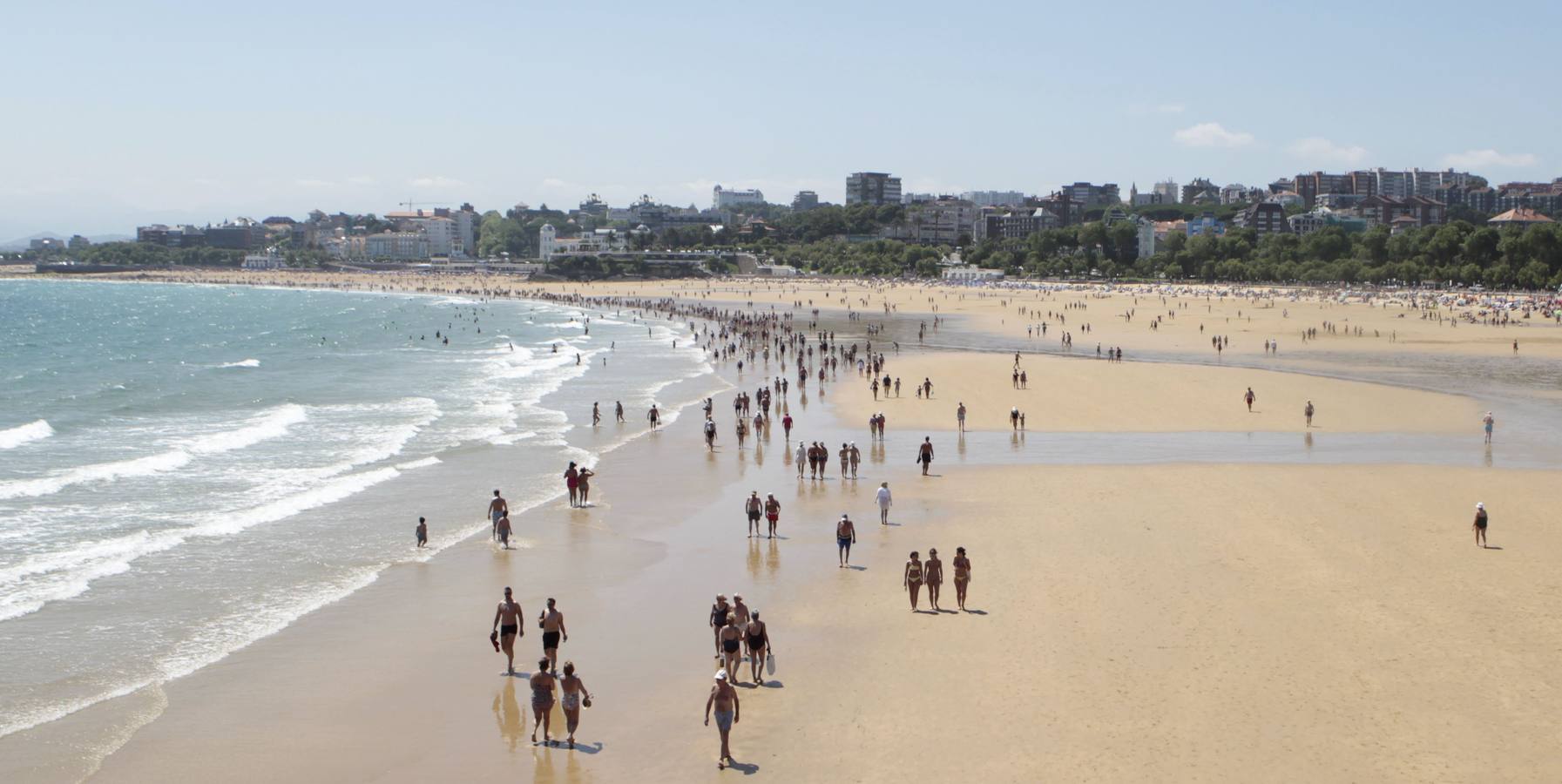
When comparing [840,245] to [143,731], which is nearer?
[143,731]

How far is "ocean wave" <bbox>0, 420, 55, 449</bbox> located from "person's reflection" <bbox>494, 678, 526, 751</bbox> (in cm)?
2195

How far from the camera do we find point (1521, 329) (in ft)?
203

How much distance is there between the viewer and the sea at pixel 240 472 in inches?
565

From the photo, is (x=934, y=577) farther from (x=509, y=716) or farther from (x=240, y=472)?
(x=240, y=472)

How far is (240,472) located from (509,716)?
1534cm

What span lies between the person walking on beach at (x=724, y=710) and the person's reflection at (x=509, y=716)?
191 centimetres

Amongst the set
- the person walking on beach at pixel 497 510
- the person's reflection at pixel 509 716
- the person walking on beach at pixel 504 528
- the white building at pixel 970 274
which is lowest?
the person's reflection at pixel 509 716

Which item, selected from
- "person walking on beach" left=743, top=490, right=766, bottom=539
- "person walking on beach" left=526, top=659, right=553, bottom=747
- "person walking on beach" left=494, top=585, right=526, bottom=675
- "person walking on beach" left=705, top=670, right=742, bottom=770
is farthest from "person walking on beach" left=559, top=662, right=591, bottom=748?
"person walking on beach" left=743, top=490, right=766, bottom=539

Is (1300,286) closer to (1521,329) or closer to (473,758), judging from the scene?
(1521,329)

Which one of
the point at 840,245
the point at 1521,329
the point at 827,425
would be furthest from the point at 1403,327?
the point at 840,245

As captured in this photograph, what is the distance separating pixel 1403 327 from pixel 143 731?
6509cm

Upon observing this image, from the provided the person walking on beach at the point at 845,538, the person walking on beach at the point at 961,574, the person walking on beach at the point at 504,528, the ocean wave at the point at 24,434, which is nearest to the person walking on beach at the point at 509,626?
the person walking on beach at the point at 961,574

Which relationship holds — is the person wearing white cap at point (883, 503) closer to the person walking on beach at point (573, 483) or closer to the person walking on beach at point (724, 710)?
the person walking on beach at point (573, 483)

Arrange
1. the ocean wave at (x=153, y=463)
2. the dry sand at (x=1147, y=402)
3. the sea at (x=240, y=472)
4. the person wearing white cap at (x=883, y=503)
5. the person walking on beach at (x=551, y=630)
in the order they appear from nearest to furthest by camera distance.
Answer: the person walking on beach at (x=551, y=630) → the sea at (x=240, y=472) → the person wearing white cap at (x=883, y=503) → the ocean wave at (x=153, y=463) → the dry sand at (x=1147, y=402)
